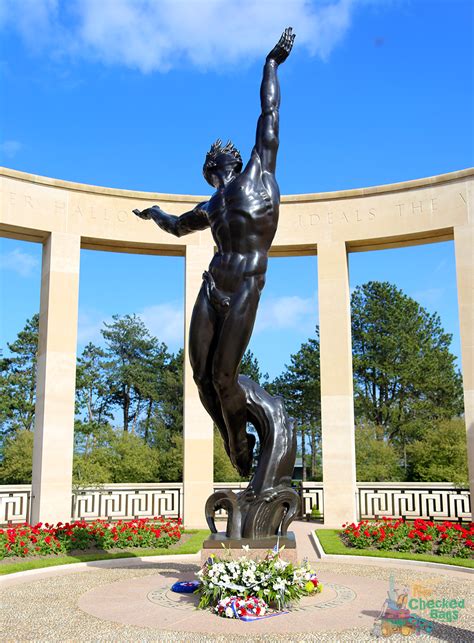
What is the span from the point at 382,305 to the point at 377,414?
800cm

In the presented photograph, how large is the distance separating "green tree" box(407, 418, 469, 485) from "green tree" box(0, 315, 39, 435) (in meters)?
23.3

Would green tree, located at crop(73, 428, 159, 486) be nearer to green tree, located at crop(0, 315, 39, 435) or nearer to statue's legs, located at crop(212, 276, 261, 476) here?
green tree, located at crop(0, 315, 39, 435)

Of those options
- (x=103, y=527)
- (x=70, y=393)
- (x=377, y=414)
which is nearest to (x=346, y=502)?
(x=103, y=527)

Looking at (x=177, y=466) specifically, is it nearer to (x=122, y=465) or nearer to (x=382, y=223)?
(x=122, y=465)

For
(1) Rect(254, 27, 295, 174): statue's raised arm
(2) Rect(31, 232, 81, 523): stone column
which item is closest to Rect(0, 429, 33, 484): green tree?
(2) Rect(31, 232, 81, 523): stone column

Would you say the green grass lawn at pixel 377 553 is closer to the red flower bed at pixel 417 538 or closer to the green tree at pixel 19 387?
the red flower bed at pixel 417 538

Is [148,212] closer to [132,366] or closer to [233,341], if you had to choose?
[233,341]

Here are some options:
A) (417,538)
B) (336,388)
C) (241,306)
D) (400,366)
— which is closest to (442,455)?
(400,366)

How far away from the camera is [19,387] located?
41.4 m

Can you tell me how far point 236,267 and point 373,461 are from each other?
30.4 meters

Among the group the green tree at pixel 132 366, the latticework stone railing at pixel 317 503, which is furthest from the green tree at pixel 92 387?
the latticework stone railing at pixel 317 503

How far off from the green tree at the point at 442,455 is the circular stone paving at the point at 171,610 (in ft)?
70.9

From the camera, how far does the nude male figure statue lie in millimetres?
7938

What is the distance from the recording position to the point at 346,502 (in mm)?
17328
